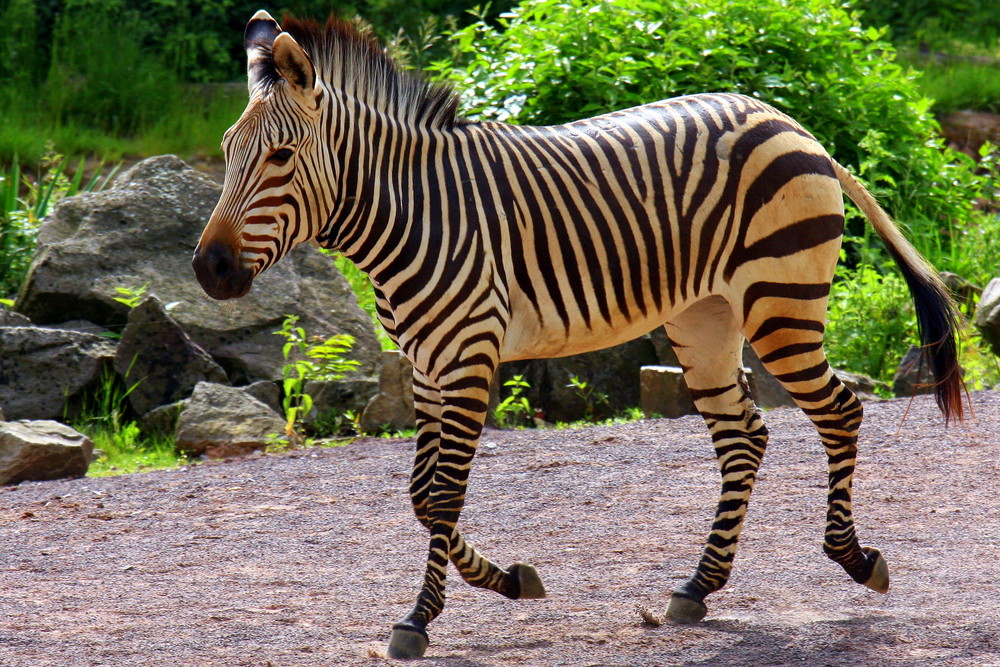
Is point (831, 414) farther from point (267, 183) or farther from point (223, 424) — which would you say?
point (223, 424)

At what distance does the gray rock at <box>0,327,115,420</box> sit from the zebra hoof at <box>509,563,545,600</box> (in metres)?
4.22

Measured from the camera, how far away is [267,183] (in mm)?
3924

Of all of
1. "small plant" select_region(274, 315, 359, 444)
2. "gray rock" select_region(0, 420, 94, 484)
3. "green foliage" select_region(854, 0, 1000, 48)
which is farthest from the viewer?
"green foliage" select_region(854, 0, 1000, 48)

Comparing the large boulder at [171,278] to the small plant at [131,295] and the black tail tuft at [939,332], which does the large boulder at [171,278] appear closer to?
the small plant at [131,295]

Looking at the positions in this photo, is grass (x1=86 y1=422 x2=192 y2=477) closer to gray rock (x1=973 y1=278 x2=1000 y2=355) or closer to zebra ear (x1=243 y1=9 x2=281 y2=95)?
zebra ear (x1=243 y1=9 x2=281 y2=95)

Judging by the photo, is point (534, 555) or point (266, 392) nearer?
point (534, 555)

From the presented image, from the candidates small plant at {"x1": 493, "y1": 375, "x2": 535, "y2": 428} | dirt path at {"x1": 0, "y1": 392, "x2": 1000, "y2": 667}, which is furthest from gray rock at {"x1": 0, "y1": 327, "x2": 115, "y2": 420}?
small plant at {"x1": 493, "y1": 375, "x2": 535, "y2": 428}

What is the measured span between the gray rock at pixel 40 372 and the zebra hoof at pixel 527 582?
166 inches

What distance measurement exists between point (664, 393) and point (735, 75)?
2.91 metres

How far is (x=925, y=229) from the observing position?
948 centimetres

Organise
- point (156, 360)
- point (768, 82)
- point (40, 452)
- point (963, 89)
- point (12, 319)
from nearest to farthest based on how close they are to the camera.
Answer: point (40, 452)
point (156, 360)
point (12, 319)
point (768, 82)
point (963, 89)

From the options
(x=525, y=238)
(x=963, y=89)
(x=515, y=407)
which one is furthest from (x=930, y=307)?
(x=963, y=89)

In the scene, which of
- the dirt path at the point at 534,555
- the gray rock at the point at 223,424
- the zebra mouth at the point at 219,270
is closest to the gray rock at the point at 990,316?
the dirt path at the point at 534,555

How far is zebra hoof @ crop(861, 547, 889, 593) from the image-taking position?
433cm
